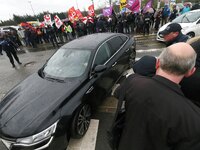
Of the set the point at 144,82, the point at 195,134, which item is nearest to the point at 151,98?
the point at 144,82

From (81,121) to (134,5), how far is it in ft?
34.9

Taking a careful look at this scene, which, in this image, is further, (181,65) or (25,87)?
(25,87)

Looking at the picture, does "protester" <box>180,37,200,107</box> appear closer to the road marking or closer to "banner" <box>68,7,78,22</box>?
the road marking

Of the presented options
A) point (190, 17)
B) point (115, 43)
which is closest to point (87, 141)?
point (115, 43)

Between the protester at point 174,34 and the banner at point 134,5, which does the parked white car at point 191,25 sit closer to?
the banner at point 134,5

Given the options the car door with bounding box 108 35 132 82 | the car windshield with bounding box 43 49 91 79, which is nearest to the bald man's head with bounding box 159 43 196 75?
the car windshield with bounding box 43 49 91 79

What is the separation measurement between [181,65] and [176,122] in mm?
452

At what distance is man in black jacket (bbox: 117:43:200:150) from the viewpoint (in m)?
1.00

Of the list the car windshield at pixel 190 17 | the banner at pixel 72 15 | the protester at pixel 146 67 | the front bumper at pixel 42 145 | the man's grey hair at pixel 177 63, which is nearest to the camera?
the man's grey hair at pixel 177 63

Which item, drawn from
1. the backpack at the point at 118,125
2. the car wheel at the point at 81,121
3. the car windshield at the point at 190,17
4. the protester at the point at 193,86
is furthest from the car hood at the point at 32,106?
the car windshield at the point at 190,17

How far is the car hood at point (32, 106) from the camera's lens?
228 cm

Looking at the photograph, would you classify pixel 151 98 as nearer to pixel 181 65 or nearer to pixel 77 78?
pixel 181 65

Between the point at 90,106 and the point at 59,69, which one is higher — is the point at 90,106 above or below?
below

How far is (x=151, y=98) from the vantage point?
1064mm
